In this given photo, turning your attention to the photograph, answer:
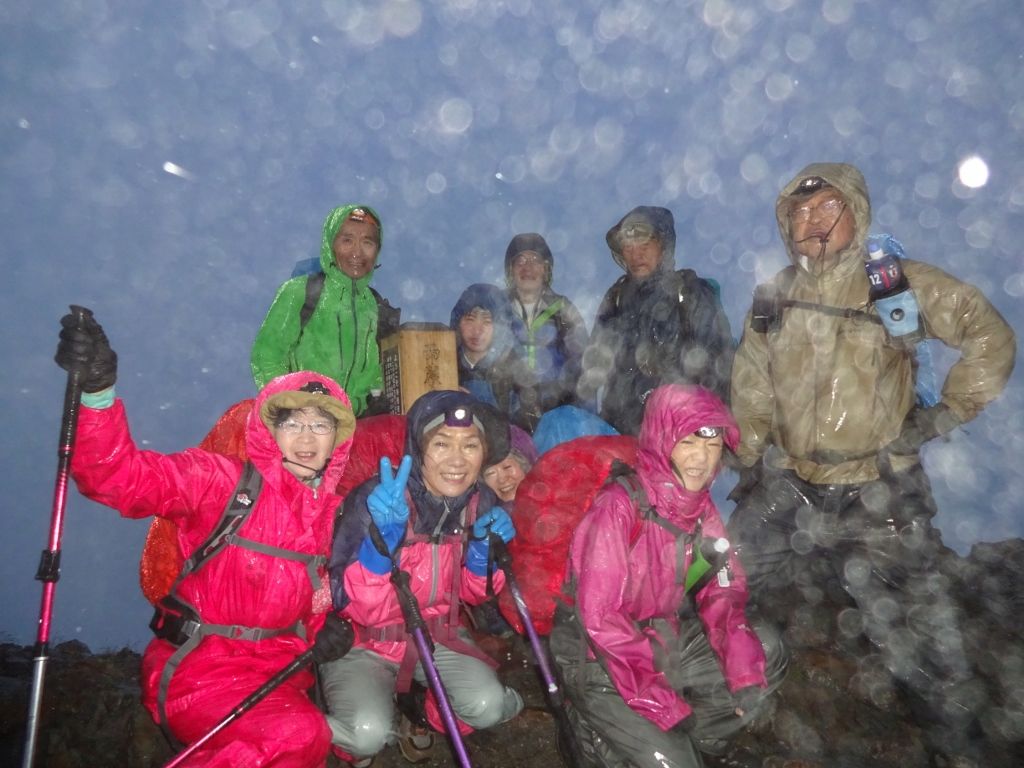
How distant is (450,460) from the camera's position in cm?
458

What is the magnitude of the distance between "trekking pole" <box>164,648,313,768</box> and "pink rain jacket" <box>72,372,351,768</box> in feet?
0.26

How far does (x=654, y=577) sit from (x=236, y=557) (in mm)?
2976

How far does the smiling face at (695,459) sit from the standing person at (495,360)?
122 inches

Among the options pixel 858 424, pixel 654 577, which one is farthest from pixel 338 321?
pixel 858 424

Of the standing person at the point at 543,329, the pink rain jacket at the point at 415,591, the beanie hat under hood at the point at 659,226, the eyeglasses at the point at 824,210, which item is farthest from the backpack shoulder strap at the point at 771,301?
the pink rain jacket at the point at 415,591

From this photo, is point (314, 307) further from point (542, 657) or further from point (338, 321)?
point (542, 657)

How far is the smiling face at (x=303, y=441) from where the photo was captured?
175 inches

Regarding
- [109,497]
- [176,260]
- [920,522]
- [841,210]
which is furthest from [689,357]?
[176,260]

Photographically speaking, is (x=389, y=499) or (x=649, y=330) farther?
(x=649, y=330)

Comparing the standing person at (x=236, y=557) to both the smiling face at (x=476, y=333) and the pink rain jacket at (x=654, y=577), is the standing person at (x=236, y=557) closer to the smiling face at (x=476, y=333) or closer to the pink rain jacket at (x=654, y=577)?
the pink rain jacket at (x=654, y=577)

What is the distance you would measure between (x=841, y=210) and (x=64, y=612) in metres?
178

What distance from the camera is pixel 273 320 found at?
6.48 m

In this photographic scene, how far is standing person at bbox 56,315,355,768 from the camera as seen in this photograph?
11.8ft

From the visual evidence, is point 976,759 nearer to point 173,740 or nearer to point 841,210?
point 841,210
